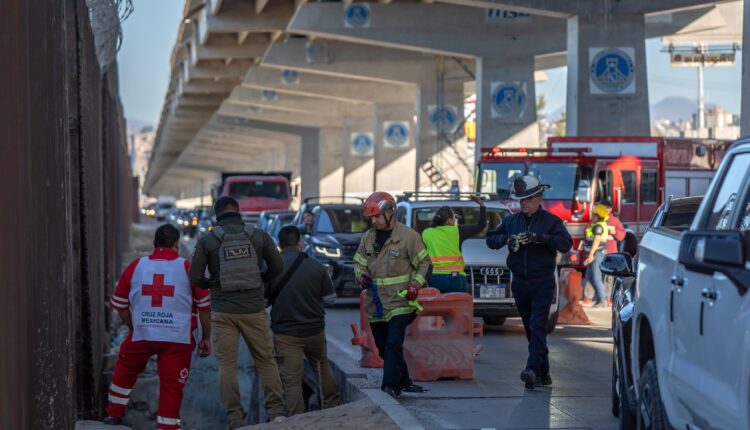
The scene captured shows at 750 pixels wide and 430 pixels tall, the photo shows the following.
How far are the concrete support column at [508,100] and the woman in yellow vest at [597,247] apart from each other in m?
24.5

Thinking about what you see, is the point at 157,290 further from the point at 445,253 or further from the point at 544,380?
the point at 445,253

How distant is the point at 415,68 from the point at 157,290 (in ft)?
161

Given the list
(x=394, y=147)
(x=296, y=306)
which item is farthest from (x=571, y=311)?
(x=394, y=147)

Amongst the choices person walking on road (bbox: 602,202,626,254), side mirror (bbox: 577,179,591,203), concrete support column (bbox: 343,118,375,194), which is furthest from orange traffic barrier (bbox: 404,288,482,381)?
concrete support column (bbox: 343,118,375,194)

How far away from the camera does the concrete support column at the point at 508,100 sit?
4822 centimetres

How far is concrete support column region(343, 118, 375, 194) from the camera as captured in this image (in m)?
78.8

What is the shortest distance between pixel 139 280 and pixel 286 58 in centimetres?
4791

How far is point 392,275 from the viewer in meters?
11.8

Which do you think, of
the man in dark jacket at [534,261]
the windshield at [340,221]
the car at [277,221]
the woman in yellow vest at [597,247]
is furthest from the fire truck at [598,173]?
the man in dark jacket at [534,261]

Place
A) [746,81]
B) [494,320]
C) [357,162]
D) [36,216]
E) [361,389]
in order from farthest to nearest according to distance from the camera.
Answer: [357,162] → [746,81] → [494,320] → [361,389] → [36,216]

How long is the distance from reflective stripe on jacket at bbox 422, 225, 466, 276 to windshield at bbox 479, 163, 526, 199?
1458cm

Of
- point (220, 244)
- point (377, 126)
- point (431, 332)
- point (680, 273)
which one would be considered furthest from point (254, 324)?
point (377, 126)

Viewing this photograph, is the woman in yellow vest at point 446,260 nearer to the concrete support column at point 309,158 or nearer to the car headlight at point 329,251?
the car headlight at point 329,251

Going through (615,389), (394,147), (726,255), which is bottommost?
(615,389)
